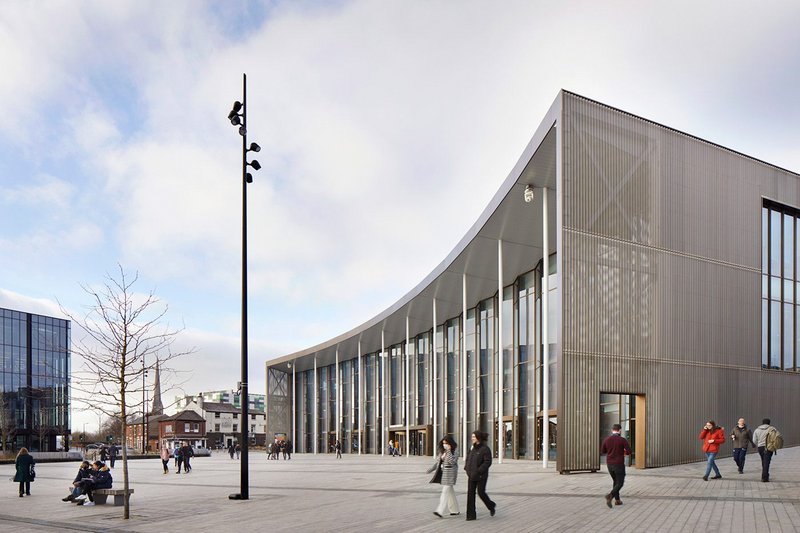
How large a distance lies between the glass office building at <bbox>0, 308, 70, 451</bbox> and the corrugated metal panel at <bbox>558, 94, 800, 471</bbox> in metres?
66.0

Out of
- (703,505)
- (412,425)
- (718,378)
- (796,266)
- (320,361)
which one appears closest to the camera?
(703,505)

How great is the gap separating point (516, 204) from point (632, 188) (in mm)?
4306

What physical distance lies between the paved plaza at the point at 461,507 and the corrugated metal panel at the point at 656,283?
2237mm

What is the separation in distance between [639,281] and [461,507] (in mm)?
12018

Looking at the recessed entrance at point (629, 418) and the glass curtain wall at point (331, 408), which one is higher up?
the recessed entrance at point (629, 418)

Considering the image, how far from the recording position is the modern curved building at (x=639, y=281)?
22.6 metres

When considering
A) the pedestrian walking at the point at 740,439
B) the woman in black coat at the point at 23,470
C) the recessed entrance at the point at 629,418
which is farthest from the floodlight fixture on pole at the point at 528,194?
the woman in black coat at the point at 23,470

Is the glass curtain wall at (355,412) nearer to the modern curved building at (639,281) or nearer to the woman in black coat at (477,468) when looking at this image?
the modern curved building at (639,281)

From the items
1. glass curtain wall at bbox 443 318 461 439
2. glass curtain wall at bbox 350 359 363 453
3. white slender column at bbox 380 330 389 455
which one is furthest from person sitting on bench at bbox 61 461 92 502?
glass curtain wall at bbox 350 359 363 453

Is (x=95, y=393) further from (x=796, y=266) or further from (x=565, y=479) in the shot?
(x=796, y=266)

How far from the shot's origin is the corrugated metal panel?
73.9ft

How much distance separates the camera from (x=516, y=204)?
26.8 metres

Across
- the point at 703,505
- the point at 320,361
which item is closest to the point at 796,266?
the point at 703,505

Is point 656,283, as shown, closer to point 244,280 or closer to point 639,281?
point 639,281
